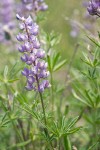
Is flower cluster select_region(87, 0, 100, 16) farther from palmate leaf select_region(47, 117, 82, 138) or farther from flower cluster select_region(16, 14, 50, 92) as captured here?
palmate leaf select_region(47, 117, 82, 138)

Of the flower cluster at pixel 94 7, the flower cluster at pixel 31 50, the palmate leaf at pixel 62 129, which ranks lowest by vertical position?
the palmate leaf at pixel 62 129

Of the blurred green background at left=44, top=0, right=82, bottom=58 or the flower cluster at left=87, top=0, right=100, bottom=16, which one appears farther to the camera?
the blurred green background at left=44, top=0, right=82, bottom=58

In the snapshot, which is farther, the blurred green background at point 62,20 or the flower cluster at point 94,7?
the blurred green background at point 62,20

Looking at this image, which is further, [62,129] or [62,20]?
[62,20]

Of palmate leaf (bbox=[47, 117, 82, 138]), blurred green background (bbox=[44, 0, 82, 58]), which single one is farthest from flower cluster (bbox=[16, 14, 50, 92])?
blurred green background (bbox=[44, 0, 82, 58])

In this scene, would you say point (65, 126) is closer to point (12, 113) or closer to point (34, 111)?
point (34, 111)

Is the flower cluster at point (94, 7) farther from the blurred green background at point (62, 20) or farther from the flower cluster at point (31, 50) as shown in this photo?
the blurred green background at point (62, 20)

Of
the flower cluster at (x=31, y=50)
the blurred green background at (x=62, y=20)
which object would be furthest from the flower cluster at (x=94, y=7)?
the blurred green background at (x=62, y=20)

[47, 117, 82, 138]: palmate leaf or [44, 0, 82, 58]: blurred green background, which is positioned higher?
[44, 0, 82, 58]: blurred green background

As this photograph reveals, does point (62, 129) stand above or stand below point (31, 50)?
below

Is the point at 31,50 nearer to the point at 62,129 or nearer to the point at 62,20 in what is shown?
the point at 62,129

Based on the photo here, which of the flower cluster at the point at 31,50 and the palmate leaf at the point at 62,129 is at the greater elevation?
the flower cluster at the point at 31,50

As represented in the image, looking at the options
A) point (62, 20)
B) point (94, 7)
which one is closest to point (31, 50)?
point (94, 7)
